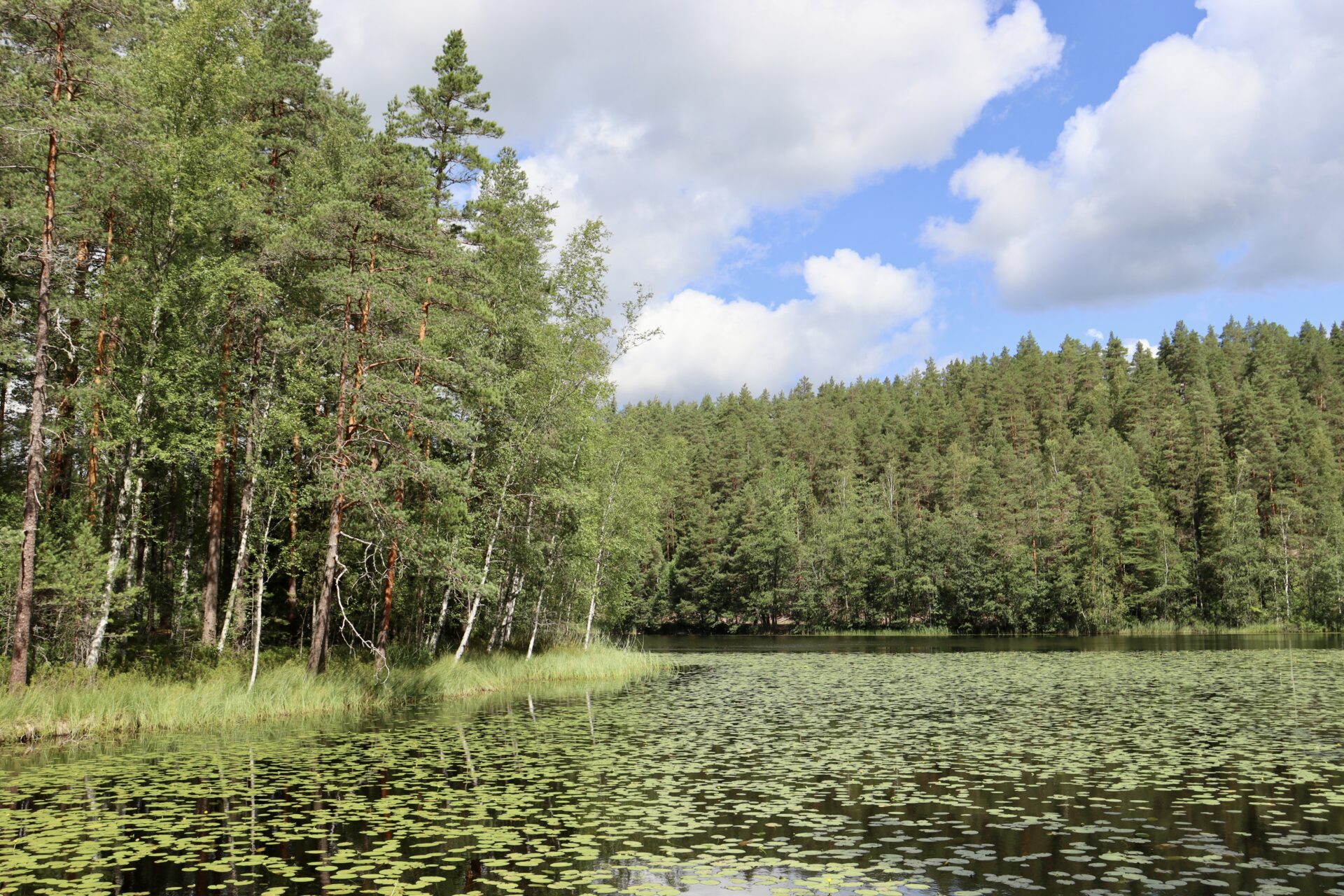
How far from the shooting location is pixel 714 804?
12.2 m

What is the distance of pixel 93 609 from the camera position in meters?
21.1

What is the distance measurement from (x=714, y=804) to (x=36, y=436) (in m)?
16.7

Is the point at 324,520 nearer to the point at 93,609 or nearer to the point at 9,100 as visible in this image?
the point at 93,609

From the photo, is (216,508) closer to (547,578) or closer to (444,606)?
(444,606)

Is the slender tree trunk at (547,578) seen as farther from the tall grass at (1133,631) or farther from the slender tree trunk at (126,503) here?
the tall grass at (1133,631)

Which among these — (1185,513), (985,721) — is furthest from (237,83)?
(1185,513)

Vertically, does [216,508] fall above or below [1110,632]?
above

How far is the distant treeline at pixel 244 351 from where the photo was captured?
66.7 feet

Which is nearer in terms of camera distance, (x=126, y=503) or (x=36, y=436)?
(x=36, y=436)

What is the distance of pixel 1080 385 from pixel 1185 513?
4113cm

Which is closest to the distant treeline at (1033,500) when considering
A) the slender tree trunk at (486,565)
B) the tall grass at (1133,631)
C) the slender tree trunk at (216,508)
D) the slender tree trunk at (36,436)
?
the tall grass at (1133,631)

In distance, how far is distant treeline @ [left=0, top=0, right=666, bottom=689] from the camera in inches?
800

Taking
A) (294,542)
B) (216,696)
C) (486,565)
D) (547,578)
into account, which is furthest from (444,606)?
(216,696)

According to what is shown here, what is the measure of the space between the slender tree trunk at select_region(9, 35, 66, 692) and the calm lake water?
3.01 m
